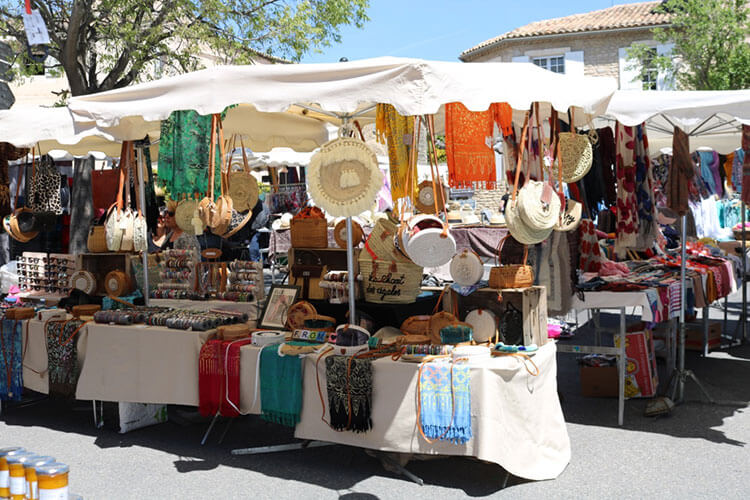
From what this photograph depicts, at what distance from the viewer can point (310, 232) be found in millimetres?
5160

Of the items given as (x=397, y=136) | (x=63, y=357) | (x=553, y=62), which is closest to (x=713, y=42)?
(x=553, y=62)

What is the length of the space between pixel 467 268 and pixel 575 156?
1098 millimetres

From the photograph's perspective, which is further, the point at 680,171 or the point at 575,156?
the point at 680,171

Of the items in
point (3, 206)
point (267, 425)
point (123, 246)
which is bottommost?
point (267, 425)

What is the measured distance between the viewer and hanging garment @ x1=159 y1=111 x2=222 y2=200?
15.0 feet

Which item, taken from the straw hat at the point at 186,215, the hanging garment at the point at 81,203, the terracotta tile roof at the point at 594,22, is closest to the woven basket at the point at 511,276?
the straw hat at the point at 186,215

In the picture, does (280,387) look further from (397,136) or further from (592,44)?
(592,44)

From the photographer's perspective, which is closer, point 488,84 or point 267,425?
point 488,84

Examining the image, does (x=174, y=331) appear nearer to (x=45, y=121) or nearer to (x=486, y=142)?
(x=45, y=121)

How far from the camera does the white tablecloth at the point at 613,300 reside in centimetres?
457

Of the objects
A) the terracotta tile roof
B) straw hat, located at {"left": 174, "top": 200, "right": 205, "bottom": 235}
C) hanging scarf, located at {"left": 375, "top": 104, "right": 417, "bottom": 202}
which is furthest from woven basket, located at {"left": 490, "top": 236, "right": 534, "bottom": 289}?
the terracotta tile roof

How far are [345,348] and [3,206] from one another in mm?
3320

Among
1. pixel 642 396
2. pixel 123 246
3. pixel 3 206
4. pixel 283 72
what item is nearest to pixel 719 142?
pixel 642 396

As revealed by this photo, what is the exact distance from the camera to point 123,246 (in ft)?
16.1
